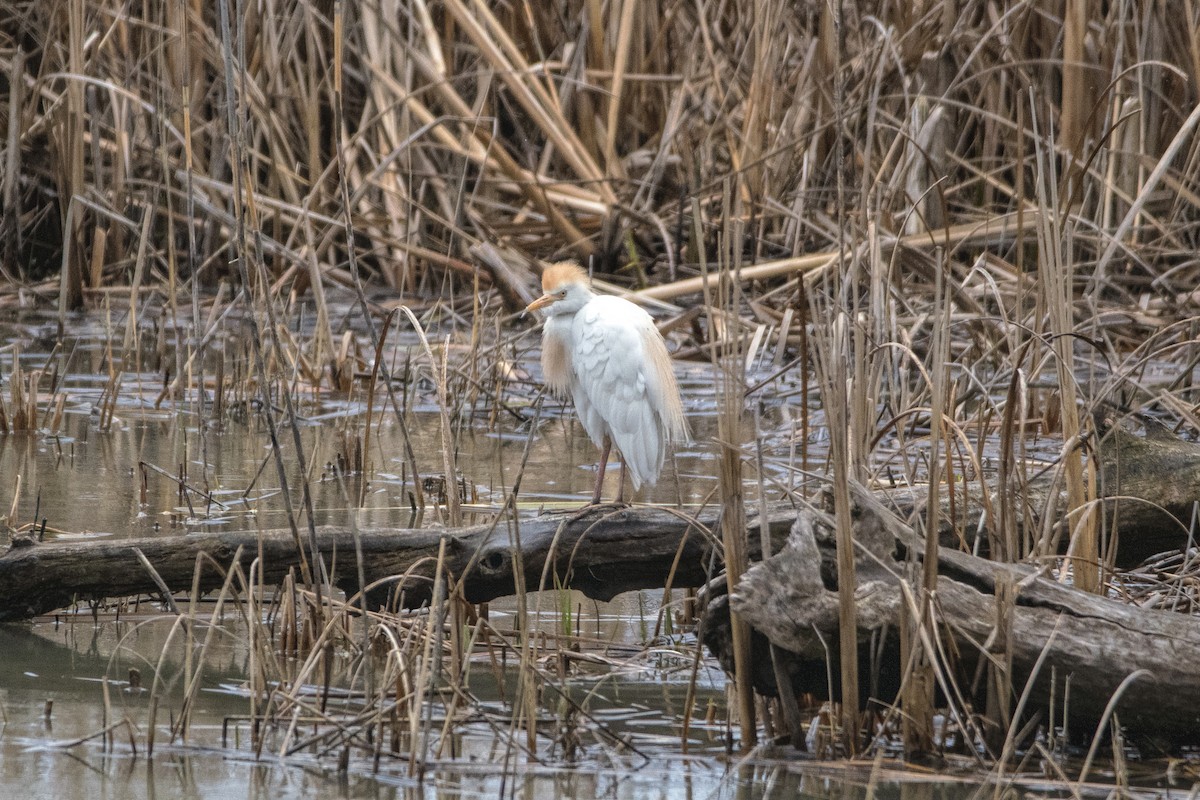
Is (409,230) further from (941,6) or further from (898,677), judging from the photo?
(898,677)

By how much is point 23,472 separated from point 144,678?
232cm

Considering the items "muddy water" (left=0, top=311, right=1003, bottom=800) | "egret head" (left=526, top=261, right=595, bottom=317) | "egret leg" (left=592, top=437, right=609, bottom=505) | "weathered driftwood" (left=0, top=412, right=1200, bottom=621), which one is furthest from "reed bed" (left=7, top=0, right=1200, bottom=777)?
"weathered driftwood" (left=0, top=412, right=1200, bottom=621)

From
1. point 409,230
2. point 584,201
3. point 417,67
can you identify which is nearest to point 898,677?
point 409,230

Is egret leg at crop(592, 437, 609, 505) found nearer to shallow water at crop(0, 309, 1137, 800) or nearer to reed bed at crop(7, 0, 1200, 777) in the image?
shallow water at crop(0, 309, 1137, 800)

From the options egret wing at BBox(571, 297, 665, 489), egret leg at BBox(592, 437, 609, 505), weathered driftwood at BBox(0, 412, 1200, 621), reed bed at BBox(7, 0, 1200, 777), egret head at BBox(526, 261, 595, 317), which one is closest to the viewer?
weathered driftwood at BBox(0, 412, 1200, 621)

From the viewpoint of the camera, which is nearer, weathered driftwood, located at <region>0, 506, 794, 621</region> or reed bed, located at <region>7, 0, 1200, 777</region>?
weathered driftwood, located at <region>0, 506, 794, 621</region>

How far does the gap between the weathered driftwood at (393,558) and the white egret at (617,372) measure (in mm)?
748

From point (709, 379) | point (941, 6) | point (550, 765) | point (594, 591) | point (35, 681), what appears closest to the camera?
point (550, 765)

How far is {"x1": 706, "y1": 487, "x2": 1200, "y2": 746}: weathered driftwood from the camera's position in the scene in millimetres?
2818

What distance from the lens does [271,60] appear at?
8758 mm

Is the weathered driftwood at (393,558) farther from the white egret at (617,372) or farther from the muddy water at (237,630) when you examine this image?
the white egret at (617,372)

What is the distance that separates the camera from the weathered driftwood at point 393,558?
141 inches

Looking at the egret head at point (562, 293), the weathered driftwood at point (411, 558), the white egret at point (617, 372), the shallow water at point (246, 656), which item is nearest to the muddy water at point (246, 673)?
the shallow water at point (246, 656)

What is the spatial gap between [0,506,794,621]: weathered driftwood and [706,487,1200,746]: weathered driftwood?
2.14 feet
